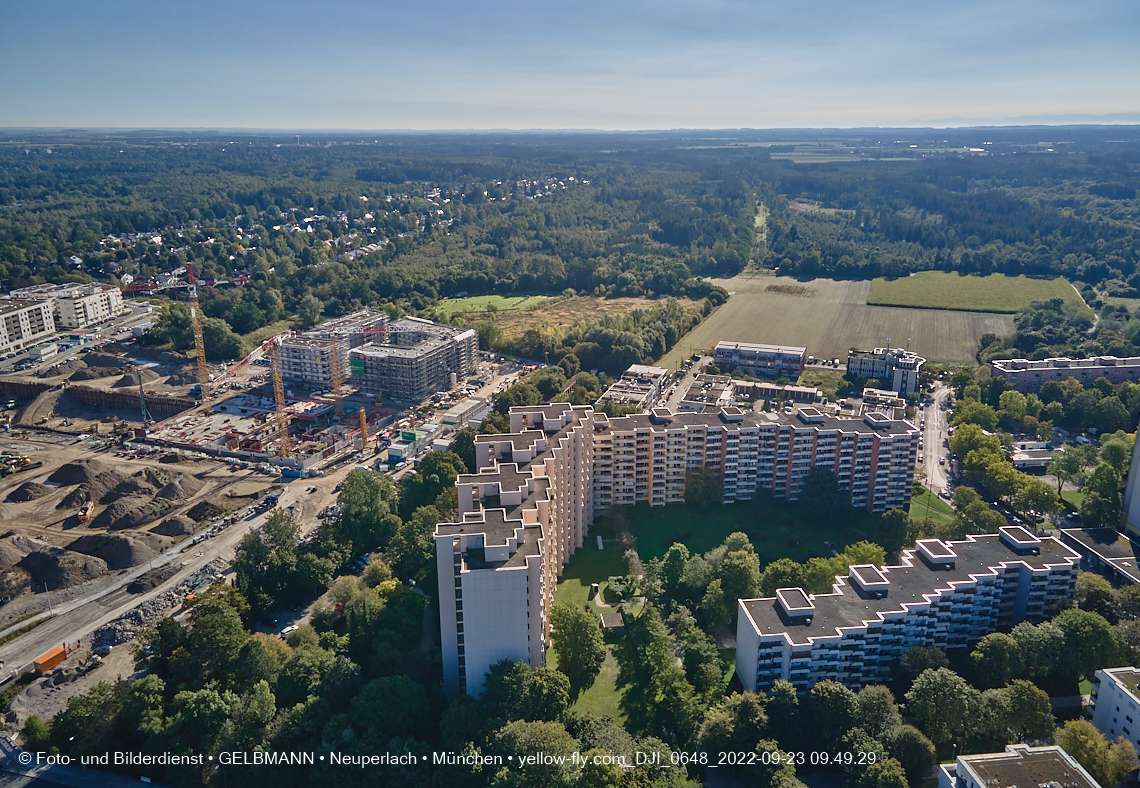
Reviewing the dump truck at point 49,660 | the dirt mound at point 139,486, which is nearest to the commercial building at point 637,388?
the dirt mound at point 139,486

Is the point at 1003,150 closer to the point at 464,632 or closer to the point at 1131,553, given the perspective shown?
the point at 1131,553

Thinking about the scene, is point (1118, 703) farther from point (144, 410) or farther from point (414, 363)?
point (144, 410)

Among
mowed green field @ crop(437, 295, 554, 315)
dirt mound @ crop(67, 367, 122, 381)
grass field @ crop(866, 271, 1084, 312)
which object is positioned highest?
grass field @ crop(866, 271, 1084, 312)

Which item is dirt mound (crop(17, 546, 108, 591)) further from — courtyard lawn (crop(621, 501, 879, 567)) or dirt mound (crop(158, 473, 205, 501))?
courtyard lawn (crop(621, 501, 879, 567))

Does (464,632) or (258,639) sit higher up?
(464,632)

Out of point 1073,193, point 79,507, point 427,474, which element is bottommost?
point 79,507

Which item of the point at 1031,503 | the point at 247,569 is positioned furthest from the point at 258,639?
the point at 1031,503

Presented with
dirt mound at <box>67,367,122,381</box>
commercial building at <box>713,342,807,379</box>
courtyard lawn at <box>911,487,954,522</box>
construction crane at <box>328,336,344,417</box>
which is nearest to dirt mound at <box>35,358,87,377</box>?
dirt mound at <box>67,367,122,381</box>
